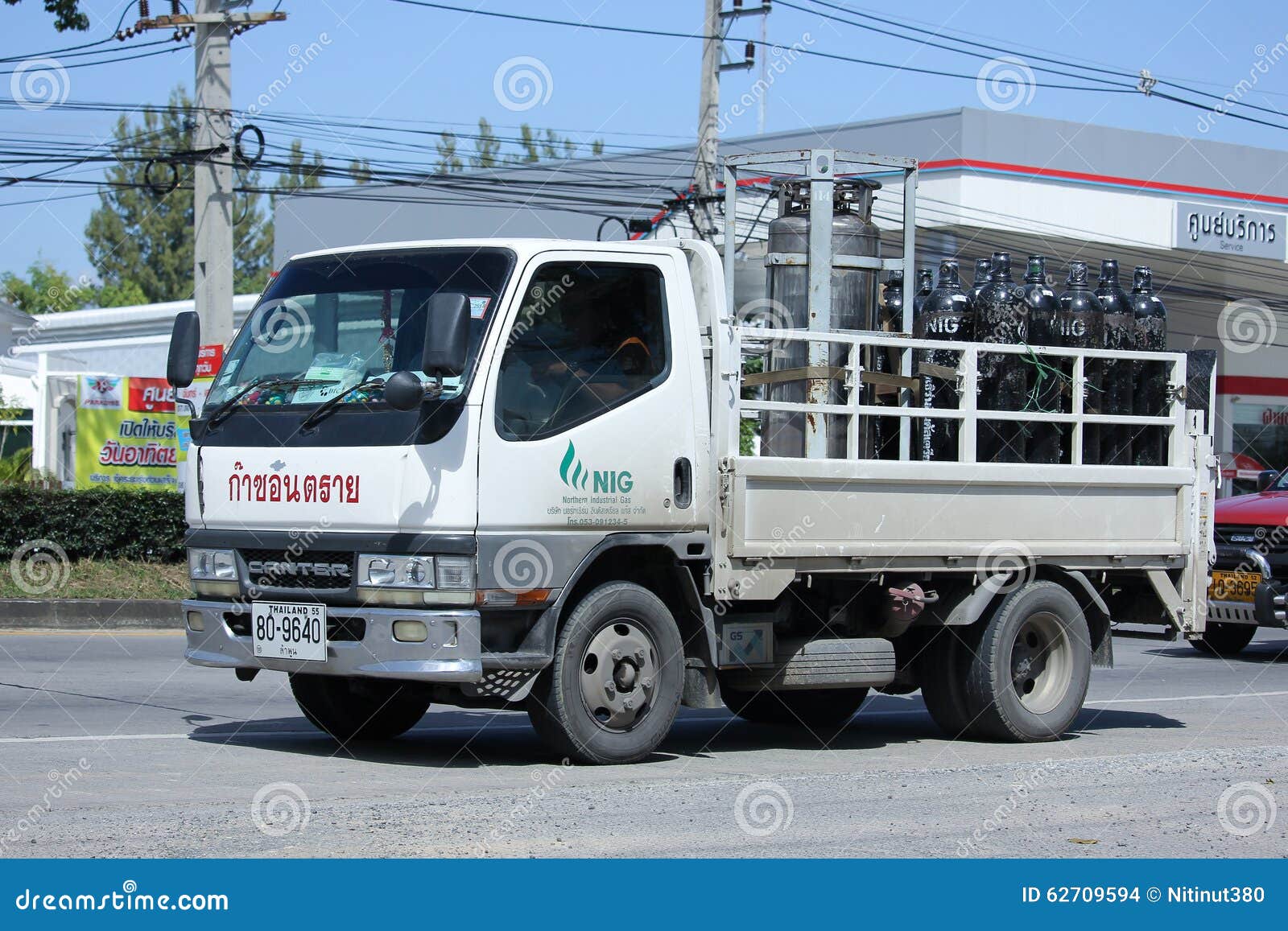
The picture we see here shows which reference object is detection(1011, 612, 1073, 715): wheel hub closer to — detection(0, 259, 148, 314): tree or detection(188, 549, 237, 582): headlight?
detection(188, 549, 237, 582): headlight

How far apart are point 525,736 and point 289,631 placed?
6.45 feet

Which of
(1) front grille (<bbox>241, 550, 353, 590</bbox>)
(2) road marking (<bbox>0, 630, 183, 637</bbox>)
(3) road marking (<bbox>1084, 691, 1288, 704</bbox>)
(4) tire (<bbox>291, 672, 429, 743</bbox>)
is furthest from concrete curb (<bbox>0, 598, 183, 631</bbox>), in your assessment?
(3) road marking (<bbox>1084, 691, 1288, 704</bbox>)

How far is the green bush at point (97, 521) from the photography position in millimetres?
17141

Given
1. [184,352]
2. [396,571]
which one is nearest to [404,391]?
[396,571]

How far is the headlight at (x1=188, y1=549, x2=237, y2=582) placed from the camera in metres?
7.86

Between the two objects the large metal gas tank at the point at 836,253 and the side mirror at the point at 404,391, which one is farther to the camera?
the large metal gas tank at the point at 836,253

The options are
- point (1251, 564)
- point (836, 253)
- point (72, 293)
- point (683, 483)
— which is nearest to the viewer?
point (683, 483)

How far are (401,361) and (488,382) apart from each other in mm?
499

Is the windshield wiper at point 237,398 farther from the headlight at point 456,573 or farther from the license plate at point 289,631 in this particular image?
the headlight at point 456,573

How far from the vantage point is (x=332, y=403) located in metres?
7.55

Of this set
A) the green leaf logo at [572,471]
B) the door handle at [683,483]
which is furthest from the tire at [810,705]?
the green leaf logo at [572,471]

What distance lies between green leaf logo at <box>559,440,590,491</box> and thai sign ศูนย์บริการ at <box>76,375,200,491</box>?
15697 mm

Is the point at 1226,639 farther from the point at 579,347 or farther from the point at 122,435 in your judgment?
the point at 122,435

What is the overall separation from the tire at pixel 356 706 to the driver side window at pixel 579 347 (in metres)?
1.85
